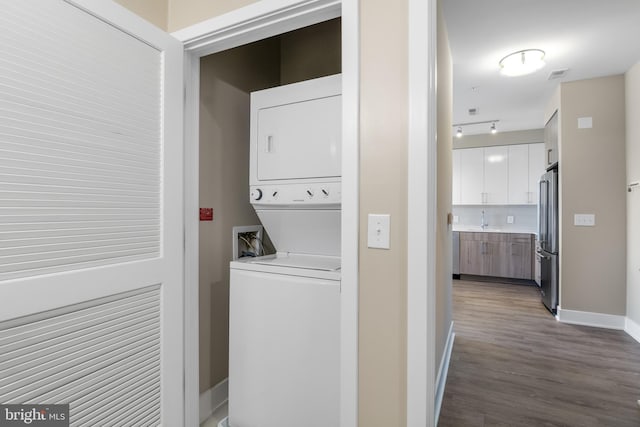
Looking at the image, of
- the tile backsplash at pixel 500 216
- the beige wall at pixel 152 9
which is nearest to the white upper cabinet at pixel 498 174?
the tile backsplash at pixel 500 216

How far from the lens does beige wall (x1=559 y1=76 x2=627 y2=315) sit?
11.3 ft

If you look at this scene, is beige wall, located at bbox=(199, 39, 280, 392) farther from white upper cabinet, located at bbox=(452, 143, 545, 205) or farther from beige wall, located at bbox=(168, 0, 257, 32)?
white upper cabinet, located at bbox=(452, 143, 545, 205)

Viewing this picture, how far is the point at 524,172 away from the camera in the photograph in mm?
5598

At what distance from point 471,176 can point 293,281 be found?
5388 millimetres

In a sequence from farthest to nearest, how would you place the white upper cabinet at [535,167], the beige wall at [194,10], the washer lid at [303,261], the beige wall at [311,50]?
1. the white upper cabinet at [535,167]
2. the beige wall at [311,50]
3. the washer lid at [303,261]
4. the beige wall at [194,10]

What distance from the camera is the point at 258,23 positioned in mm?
1417

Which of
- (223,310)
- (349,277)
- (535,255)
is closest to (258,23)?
(349,277)

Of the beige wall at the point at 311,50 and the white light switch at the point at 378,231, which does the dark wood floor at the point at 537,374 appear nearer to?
the white light switch at the point at 378,231

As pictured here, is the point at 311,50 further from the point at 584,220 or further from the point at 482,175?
the point at 482,175

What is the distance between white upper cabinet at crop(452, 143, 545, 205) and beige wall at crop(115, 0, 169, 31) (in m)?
5.59

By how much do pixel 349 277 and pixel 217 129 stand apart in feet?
4.52

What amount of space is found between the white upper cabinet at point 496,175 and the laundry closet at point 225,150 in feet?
15.2

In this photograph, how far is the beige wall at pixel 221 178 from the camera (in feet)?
6.48

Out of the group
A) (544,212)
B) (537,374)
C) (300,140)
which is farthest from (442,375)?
(544,212)
